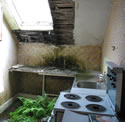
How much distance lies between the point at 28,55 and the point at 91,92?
95.8 inches

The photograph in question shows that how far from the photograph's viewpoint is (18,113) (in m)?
2.74

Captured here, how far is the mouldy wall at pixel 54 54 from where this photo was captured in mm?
3451

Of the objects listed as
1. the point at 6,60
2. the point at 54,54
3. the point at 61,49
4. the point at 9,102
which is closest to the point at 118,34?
the point at 61,49

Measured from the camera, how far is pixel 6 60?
307 centimetres

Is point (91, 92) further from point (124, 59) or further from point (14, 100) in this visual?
point (14, 100)

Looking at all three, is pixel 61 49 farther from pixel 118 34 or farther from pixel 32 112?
pixel 118 34

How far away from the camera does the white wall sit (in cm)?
230

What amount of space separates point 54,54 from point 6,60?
1293mm

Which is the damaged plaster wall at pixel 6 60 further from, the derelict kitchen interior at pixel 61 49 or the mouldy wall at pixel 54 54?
the mouldy wall at pixel 54 54

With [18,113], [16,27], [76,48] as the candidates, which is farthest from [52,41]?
[18,113]

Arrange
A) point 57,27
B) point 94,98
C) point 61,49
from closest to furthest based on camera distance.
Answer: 1. point 94,98
2. point 57,27
3. point 61,49

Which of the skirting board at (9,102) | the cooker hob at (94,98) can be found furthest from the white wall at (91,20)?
the skirting board at (9,102)

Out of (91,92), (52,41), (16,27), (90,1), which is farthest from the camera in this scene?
(52,41)

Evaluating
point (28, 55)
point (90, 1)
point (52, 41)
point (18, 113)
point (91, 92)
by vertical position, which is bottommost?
point (18, 113)
